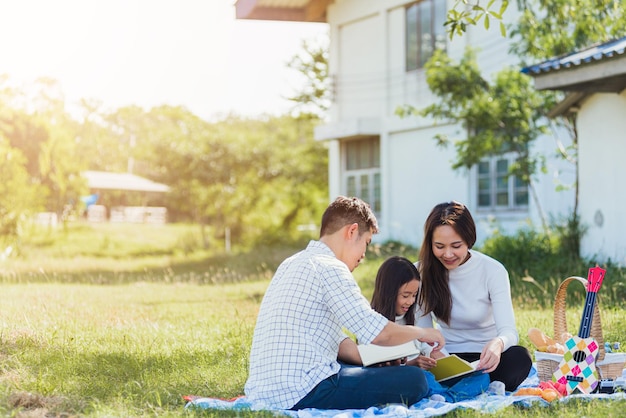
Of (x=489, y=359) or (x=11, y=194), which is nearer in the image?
(x=489, y=359)

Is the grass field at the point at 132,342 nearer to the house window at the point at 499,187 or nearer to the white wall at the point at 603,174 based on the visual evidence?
the white wall at the point at 603,174

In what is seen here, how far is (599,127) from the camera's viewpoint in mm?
12961

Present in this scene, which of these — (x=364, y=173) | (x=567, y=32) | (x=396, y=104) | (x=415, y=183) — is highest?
(x=567, y=32)

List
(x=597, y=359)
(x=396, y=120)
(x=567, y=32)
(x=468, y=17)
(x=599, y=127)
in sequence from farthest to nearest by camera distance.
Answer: (x=396, y=120)
(x=567, y=32)
(x=599, y=127)
(x=468, y=17)
(x=597, y=359)

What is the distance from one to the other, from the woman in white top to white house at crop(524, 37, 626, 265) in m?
6.05

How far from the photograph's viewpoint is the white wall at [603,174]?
491 inches

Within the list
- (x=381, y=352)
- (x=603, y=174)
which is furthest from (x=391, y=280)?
(x=603, y=174)

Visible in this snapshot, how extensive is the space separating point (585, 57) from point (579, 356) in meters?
6.82

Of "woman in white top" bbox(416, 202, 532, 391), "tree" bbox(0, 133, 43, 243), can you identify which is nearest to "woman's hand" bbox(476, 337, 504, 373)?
"woman in white top" bbox(416, 202, 532, 391)

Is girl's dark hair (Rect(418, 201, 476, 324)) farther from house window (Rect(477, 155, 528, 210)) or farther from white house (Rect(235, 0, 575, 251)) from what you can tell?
house window (Rect(477, 155, 528, 210))

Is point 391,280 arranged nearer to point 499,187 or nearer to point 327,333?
point 327,333

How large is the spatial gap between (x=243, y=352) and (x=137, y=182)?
4909 centimetres

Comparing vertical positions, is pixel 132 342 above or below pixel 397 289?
below

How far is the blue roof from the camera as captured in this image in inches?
435
